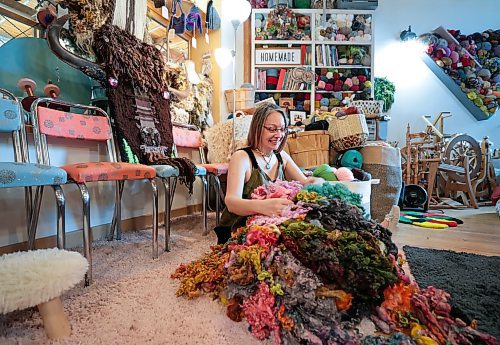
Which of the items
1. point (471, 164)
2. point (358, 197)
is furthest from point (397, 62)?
point (358, 197)

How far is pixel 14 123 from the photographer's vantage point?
1239 mm

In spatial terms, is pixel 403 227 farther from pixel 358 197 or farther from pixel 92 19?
pixel 92 19

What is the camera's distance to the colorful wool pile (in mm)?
732

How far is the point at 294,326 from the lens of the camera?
28.7 inches

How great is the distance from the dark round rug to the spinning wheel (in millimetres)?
2410

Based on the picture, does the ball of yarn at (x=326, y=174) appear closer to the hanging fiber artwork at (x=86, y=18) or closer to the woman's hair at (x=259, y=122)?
the woman's hair at (x=259, y=122)

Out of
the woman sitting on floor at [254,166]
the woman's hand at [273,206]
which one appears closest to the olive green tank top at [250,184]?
the woman sitting on floor at [254,166]

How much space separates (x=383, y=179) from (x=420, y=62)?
Answer: 3.13 meters

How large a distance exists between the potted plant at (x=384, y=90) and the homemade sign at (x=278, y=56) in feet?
4.07

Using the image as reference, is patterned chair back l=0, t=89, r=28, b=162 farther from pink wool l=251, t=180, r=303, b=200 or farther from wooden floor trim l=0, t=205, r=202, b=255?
pink wool l=251, t=180, r=303, b=200

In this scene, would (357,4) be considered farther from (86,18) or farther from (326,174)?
(86,18)

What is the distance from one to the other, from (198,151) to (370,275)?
2.13 m

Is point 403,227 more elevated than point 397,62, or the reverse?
point 397,62

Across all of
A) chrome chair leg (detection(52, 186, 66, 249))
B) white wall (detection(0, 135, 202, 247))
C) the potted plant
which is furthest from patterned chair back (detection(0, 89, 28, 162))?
the potted plant
